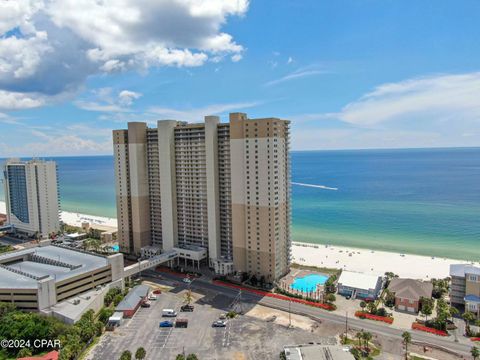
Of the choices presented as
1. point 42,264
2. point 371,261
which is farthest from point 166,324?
point 371,261

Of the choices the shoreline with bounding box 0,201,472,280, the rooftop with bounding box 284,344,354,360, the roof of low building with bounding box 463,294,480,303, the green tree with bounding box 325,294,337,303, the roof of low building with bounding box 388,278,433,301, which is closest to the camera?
the rooftop with bounding box 284,344,354,360

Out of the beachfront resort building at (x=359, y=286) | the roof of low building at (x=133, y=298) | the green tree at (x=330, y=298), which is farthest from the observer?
the beachfront resort building at (x=359, y=286)

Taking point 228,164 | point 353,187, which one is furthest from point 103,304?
point 353,187

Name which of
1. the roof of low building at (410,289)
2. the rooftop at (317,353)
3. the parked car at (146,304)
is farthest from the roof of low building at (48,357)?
the roof of low building at (410,289)

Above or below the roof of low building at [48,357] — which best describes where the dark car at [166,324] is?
below

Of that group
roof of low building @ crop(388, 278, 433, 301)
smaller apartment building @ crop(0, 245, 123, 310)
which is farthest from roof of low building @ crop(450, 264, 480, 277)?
smaller apartment building @ crop(0, 245, 123, 310)

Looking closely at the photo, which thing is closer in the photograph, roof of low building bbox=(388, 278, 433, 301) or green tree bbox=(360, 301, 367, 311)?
green tree bbox=(360, 301, 367, 311)

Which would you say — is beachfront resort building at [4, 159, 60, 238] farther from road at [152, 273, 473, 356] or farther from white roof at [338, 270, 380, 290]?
white roof at [338, 270, 380, 290]

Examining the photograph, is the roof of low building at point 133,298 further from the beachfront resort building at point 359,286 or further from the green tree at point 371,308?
the green tree at point 371,308
